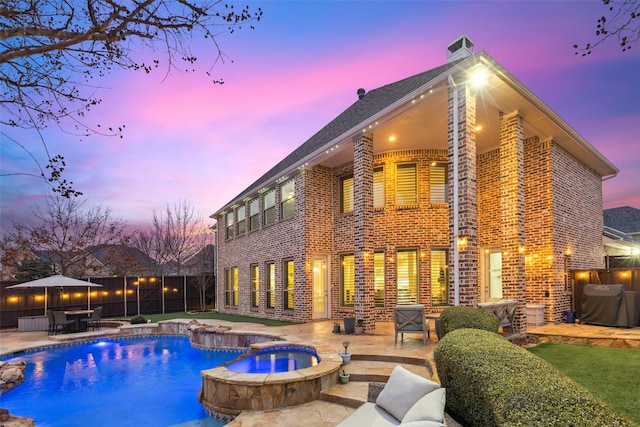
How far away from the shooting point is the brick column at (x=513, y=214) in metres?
9.23

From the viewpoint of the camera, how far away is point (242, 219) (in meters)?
19.3

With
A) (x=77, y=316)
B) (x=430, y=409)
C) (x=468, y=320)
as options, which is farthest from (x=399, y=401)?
(x=77, y=316)

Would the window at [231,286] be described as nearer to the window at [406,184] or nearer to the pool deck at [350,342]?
the pool deck at [350,342]

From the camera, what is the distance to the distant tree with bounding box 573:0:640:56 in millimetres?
3359

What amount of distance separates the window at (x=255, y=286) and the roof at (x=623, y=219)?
23.2 metres

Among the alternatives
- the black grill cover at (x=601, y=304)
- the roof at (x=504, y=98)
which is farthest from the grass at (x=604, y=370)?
the roof at (x=504, y=98)

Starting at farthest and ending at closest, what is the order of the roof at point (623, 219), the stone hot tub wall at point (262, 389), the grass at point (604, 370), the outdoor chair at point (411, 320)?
the roof at point (623, 219), the outdoor chair at point (411, 320), the stone hot tub wall at point (262, 389), the grass at point (604, 370)

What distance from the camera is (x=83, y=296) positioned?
1994cm

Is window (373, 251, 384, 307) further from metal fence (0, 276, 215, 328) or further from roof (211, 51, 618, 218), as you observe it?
metal fence (0, 276, 215, 328)

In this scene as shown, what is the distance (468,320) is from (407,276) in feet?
19.4

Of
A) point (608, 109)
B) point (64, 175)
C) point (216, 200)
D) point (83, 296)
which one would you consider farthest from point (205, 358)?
point (216, 200)

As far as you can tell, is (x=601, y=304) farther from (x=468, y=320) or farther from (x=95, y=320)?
(x=95, y=320)

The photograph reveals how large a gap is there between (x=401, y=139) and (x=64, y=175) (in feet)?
31.1

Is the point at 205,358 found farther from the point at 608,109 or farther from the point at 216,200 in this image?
the point at 216,200
